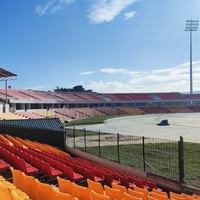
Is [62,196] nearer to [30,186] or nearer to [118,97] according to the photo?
[30,186]

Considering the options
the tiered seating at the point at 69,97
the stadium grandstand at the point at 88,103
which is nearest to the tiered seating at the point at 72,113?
the stadium grandstand at the point at 88,103

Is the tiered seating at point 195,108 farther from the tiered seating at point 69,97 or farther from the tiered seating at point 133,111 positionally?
the tiered seating at point 69,97

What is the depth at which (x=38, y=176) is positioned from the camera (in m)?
9.35

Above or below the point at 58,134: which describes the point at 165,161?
below

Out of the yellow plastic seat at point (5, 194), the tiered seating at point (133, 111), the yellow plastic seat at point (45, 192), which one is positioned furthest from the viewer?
the tiered seating at point (133, 111)

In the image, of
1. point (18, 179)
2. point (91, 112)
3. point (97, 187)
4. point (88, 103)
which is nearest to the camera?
point (18, 179)

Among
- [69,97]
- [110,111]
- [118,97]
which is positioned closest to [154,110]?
[118,97]

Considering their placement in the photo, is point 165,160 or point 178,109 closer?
point 165,160

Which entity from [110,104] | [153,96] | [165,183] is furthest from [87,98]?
[165,183]

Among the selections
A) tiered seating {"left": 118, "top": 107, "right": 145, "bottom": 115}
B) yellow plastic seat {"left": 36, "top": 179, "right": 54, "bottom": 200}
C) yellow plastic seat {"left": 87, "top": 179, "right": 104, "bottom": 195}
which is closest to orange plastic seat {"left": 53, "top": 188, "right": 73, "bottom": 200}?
yellow plastic seat {"left": 36, "top": 179, "right": 54, "bottom": 200}

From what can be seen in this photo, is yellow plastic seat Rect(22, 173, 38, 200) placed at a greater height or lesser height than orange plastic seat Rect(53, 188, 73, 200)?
lesser

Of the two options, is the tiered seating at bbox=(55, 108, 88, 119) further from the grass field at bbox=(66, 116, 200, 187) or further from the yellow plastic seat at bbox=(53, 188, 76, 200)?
the yellow plastic seat at bbox=(53, 188, 76, 200)

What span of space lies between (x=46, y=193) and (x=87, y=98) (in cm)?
8846

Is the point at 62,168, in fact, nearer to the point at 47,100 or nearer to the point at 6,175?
the point at 6,175
